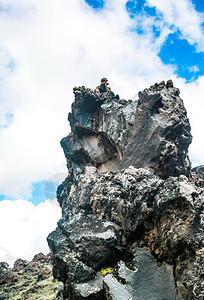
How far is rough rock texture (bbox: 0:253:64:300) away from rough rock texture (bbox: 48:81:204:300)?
12.0m

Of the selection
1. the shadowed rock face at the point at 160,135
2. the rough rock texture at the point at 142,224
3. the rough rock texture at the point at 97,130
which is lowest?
the rough rock texture at the point at 142,224

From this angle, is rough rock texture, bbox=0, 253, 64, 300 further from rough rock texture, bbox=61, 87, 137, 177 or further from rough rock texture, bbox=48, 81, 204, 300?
rough rock texture, bbox=61, 87, 137, 177

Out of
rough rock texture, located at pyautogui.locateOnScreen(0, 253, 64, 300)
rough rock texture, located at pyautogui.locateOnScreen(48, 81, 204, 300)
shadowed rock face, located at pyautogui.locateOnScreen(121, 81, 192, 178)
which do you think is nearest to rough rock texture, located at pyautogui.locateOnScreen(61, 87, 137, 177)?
rough rock texture, located at pyautogui.locateOnScreen(48, 81, 204, 300)

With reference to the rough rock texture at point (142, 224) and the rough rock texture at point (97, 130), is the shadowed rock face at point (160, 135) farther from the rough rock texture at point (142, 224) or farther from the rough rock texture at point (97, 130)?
the rough rock texture at point (97, 130)

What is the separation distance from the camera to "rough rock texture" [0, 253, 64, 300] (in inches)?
1264

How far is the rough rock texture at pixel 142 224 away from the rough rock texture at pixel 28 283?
39.3ft

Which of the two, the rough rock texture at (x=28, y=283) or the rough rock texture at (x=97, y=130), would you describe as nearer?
the rough rock texture at (x=28, y=283)

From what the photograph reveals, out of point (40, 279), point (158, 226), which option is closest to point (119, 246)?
point (158, 226)

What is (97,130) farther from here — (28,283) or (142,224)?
(28,283)

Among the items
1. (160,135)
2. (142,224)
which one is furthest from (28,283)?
(160,135)

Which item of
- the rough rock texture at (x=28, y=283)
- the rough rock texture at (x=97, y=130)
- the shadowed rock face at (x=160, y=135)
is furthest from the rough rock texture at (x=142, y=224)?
the rough rock texture at (x=28, y=283)

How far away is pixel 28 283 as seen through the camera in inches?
1513

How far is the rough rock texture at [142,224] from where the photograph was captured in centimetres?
1411

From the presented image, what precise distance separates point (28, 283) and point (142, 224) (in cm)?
3073
